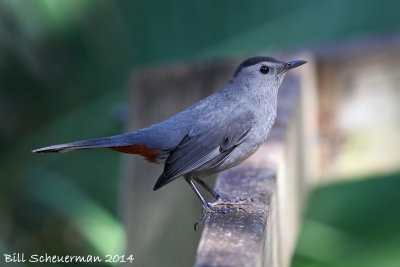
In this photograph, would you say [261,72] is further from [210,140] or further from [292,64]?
[210,140]

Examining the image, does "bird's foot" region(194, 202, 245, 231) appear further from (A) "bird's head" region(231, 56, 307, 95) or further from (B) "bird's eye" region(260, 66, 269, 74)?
(B) "bird's eye" region(260, 66, 269, 74)

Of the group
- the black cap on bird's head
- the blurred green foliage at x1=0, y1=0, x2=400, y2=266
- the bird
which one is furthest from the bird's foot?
the blurred green foliage at x1=0, y1=0, x2=400, y2=266

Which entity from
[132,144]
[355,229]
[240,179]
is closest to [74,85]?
[132,144]

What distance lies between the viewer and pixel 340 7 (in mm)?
3986

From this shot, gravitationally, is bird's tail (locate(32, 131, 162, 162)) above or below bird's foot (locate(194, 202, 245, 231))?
above

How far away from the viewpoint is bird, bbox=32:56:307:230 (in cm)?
283

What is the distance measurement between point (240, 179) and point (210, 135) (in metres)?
0.52

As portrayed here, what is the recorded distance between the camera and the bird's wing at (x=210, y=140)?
2850 millimetres

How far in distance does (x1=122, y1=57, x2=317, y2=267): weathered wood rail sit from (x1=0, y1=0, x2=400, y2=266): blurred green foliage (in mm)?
265

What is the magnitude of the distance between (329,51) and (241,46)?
1.85 ft

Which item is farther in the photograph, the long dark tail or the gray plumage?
the gray plumage

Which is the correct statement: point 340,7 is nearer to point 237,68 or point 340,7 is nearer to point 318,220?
point 237,68

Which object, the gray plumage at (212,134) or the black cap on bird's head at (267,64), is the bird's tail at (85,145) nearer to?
the gray plumage at (212,134)

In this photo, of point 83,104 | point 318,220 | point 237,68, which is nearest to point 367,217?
point 318,220
